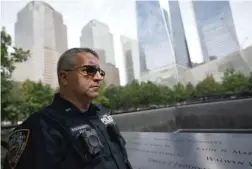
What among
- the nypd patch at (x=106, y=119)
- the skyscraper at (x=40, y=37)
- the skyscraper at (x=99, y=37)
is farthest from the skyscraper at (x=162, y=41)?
the nypd patch at (x=106, y=119)

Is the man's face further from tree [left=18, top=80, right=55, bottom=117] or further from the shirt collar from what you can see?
tree [left=18, top=80, right=55, bottom=117]

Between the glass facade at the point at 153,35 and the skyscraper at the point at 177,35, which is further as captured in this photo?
the skyscraper at the point at 177,35

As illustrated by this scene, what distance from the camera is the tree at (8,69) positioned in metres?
8.06

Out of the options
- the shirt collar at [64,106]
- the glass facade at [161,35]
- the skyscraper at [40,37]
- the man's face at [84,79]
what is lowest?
the shirt collar at [64,106]

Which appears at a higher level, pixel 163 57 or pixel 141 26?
pixel 141 26

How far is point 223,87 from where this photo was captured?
22953 millimetres

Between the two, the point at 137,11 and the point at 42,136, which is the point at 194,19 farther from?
the point at 42,136

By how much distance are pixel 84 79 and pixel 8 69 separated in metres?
8.92

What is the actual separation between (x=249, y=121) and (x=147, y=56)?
5145 centimetres

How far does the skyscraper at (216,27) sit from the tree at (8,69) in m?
34.2

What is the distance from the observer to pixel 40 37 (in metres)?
28.1

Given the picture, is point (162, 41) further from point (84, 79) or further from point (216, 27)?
point (84, 79)

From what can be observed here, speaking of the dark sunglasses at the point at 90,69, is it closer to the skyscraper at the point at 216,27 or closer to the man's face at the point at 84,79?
the man's face at the point at 84,79

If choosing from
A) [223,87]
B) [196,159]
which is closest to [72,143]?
[196,159]
